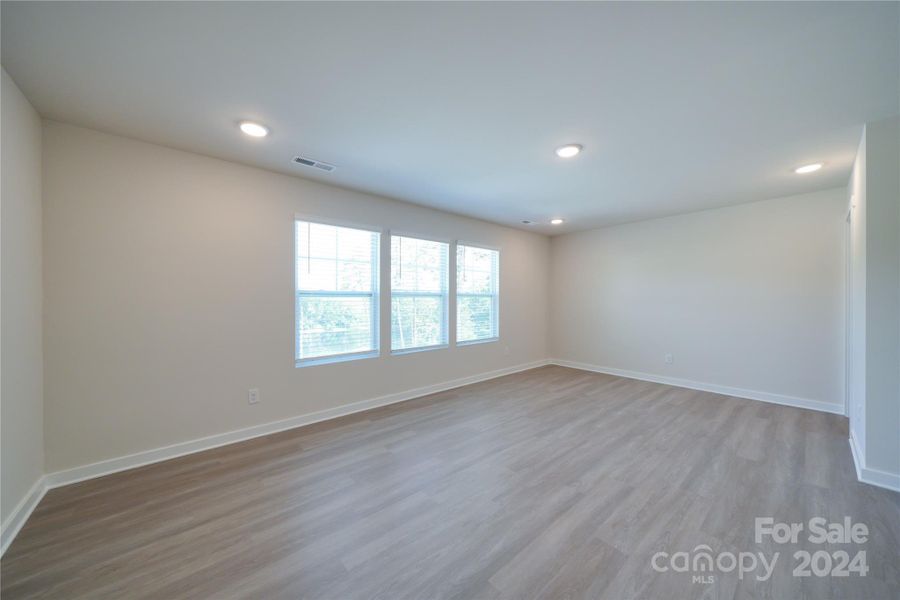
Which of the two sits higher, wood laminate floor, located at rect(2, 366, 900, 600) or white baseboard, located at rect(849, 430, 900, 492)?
white baseboard, located at rect(849, 430, 900, 492)

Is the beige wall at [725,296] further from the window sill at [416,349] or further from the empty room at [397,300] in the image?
the window sill at [416,349]

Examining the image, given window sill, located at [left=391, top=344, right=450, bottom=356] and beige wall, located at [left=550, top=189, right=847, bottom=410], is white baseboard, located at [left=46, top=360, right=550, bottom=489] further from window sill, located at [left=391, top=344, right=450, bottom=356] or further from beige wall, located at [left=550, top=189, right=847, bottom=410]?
beige wall, located at [left=550, top=189, right=847, bottom=410]

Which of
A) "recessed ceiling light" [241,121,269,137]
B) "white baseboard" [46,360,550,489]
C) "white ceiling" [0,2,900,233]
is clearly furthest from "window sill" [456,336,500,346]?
"recessed ceiling light" [241,121,269,137]

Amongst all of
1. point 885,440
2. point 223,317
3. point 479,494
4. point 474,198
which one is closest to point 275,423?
point 223,317

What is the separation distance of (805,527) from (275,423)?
3951mm

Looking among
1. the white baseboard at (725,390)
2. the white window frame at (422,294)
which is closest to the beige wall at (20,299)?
the white window frame at (422,294)

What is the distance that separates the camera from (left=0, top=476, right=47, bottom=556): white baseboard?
5.82 ft

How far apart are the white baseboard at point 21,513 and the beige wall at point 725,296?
6.43 m

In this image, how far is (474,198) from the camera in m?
4.16

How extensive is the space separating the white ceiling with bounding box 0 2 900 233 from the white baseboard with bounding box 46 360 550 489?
242 centimetres

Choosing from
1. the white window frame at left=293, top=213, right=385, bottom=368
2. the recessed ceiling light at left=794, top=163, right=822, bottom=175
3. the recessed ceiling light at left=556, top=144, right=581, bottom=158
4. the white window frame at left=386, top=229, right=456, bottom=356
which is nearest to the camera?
the recessed ceiling light at left=556, top=144, right=581, bottom=158

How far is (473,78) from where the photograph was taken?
188 cm

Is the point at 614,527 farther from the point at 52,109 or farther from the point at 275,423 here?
the point at 52,109

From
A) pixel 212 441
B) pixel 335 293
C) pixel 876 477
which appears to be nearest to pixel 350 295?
pixel 335 293
